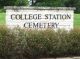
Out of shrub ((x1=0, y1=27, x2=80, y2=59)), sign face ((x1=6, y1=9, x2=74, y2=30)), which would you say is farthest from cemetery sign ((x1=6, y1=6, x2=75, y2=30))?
shrub ((x1=0, y1=27, x2=80, y2=59))

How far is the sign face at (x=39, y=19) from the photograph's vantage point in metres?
11.4

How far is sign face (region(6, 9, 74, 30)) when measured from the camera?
11.4m

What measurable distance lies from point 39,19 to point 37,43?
5.90 feet

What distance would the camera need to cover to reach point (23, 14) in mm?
11453

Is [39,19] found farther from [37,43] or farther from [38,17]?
[37,43]

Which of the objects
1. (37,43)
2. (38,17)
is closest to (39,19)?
(38,17)

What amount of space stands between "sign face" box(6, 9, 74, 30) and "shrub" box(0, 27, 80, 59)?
116 centimetres

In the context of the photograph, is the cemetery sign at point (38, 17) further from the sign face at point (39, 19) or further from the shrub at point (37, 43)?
the shrub at point (37, 43)

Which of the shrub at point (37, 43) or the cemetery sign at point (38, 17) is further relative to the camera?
the cemetery sign at point (38, 17)

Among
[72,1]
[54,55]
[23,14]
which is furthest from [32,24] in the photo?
[72,1]

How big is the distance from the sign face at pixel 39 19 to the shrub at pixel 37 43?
3.81 feet

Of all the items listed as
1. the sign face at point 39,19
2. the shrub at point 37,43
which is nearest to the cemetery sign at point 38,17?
the sign face at point 39,19

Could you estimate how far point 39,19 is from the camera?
1153cm

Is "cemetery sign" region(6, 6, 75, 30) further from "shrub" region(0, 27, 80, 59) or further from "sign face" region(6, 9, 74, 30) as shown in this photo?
"shrub" region(0, 27, 80, 59)
